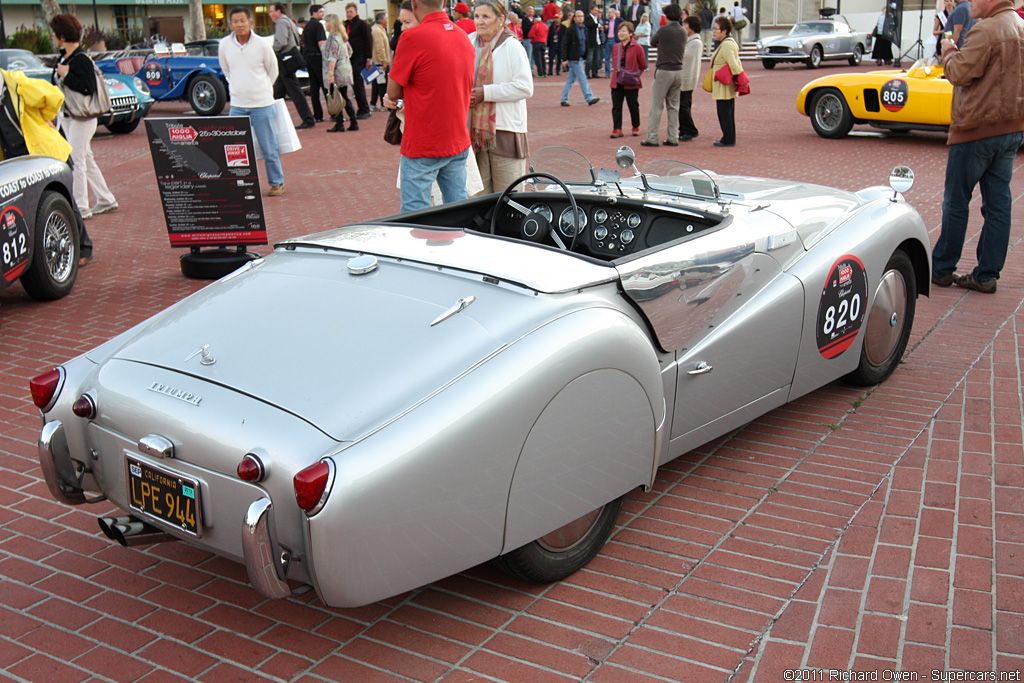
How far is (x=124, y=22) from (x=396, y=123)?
139 feet

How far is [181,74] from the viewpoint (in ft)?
57.5

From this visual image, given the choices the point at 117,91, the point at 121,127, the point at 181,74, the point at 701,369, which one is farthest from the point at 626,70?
the point at 701,369

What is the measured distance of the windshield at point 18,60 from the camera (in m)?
13.9

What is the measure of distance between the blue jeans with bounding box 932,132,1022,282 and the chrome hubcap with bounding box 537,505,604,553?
4.11 meters

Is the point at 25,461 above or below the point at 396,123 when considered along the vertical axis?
below

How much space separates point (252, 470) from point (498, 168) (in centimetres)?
451

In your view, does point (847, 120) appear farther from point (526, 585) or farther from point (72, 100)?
point (526, 585)

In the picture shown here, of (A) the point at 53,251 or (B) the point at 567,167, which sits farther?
(A) the point at 53,251

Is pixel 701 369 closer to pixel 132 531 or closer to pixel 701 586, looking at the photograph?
pixel 701 586

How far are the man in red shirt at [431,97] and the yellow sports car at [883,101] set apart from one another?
772 cm

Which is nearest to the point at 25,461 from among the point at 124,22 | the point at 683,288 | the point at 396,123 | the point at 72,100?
the point at 683,288

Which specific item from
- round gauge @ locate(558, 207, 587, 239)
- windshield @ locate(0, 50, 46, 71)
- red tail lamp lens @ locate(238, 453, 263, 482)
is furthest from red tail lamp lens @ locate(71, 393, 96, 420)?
windshield @ locate(0, 50, 46, 71)

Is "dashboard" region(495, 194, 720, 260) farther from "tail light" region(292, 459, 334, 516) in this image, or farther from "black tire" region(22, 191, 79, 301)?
"black tire" region(22, 191, 79, 301)

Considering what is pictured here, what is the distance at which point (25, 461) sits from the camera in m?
3.90
